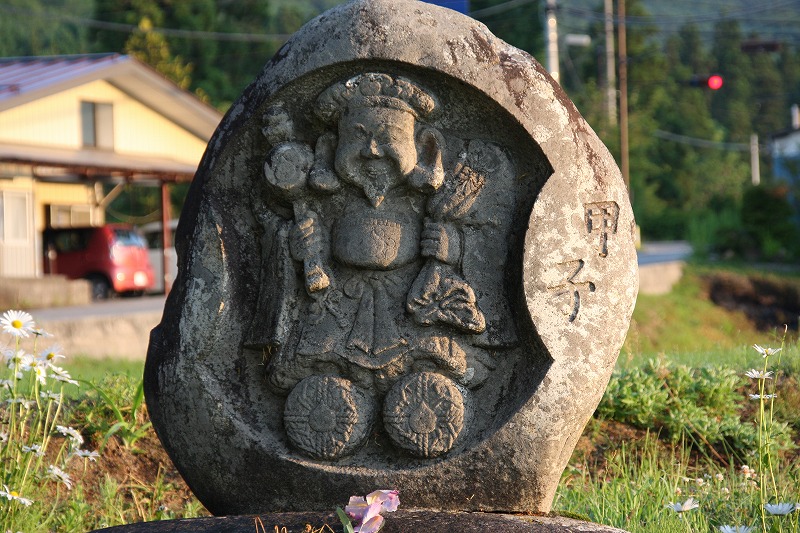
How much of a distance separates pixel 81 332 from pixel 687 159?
37148mm

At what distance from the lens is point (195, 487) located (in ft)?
13.7

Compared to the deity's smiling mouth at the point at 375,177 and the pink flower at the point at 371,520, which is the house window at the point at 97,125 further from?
the pink flower at the point at 371,520

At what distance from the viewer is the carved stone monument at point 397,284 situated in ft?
12.7

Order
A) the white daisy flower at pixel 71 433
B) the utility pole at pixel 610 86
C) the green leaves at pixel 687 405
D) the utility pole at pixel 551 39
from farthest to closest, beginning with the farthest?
the utility pole at pixel 610 86
the utility pole at pixel 551 39
the green leaves at pixel 687 405
the white daisy flower at pixel 71 433

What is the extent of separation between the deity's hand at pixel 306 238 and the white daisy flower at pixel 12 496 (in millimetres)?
1316

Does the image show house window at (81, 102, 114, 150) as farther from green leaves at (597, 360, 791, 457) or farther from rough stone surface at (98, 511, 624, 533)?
rough stone surface at (98, 511, 624, 533)

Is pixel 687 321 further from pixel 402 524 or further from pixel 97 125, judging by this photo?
pixel 402 524

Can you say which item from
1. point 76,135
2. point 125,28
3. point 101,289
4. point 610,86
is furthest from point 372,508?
point 610,86

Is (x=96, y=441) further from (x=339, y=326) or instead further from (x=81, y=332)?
Result: (x=81, y=332)

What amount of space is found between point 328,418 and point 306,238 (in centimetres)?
68

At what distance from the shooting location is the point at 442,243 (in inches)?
157

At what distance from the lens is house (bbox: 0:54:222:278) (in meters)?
19.4

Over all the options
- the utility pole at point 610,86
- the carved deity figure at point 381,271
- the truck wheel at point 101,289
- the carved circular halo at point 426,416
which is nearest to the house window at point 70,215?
the truck wheel at point 101,289

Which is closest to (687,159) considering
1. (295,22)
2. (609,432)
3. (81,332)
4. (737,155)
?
(737,155)
